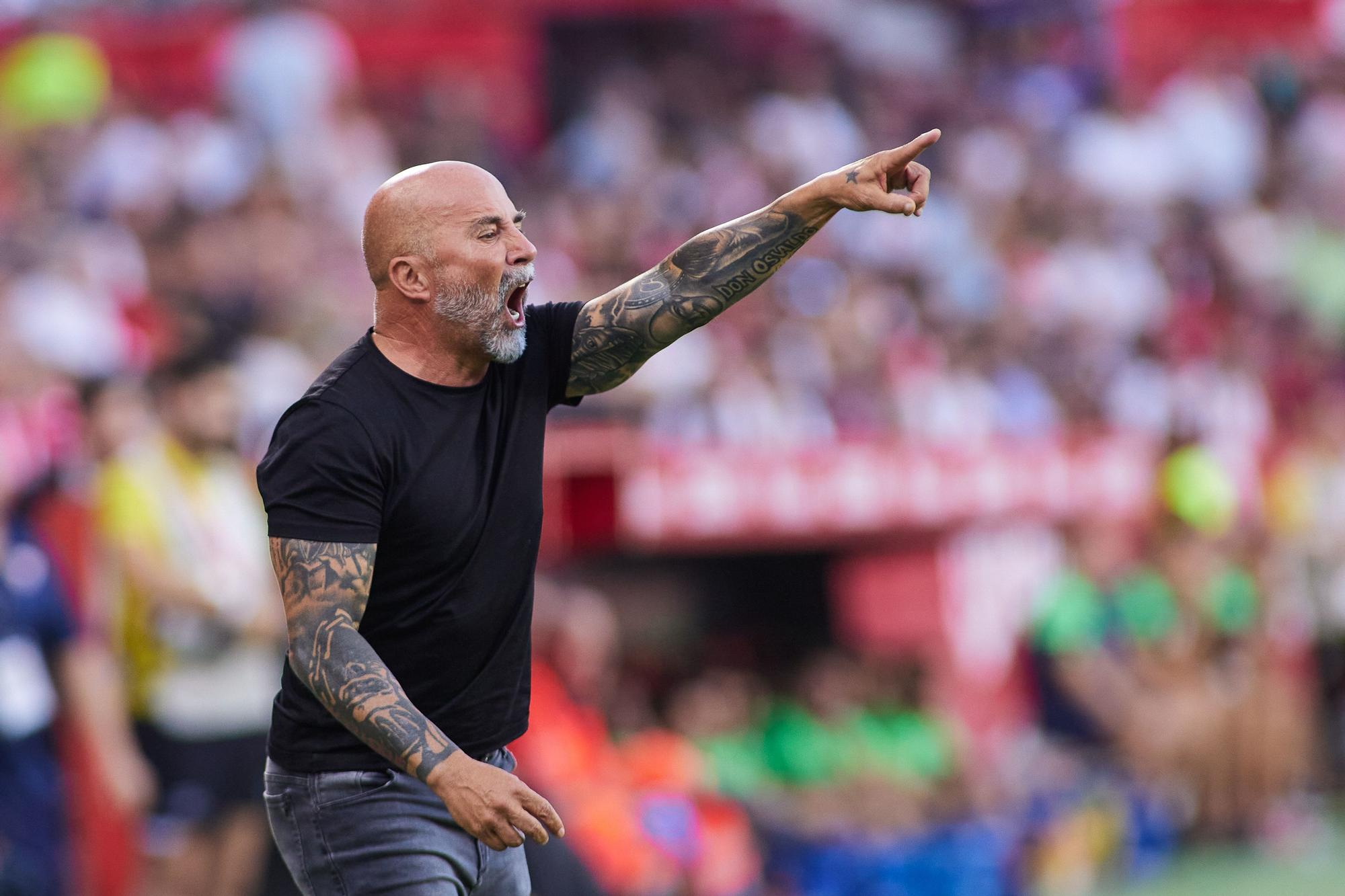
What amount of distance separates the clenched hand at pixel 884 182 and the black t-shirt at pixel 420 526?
777mm

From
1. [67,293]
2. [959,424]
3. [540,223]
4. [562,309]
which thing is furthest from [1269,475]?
[562,309]

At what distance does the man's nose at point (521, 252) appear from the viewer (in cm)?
343

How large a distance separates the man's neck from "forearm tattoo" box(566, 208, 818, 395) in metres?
0.30

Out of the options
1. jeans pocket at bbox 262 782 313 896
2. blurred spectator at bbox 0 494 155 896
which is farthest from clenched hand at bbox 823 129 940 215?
blurred spectator at bbox 0 494 155 896

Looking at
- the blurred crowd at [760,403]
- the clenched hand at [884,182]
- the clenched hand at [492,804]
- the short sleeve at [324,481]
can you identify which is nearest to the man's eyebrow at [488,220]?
the short sleeve at [324,481]

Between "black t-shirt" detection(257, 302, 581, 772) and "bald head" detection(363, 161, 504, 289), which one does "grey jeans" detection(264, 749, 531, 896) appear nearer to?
"black t-shirt" detection(257, 302, 581, 772)

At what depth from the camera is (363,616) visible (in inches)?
129

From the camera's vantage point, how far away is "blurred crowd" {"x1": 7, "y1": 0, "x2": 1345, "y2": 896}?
19.5 ft

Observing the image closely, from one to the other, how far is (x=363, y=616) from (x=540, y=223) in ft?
23.5

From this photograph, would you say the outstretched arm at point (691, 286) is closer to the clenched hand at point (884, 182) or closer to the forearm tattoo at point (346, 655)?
the clenched hand at point (884, 182)

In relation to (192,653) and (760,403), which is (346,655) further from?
(760,403)

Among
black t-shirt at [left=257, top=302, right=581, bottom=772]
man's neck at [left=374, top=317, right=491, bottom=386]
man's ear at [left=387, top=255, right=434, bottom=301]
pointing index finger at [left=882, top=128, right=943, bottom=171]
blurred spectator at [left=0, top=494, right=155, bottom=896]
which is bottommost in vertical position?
blurred spectator at [left=0, top=494, right=155, bottom=896]

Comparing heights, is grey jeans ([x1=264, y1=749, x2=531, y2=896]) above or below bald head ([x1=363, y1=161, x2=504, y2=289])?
below

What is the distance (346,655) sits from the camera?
3.09 metres
